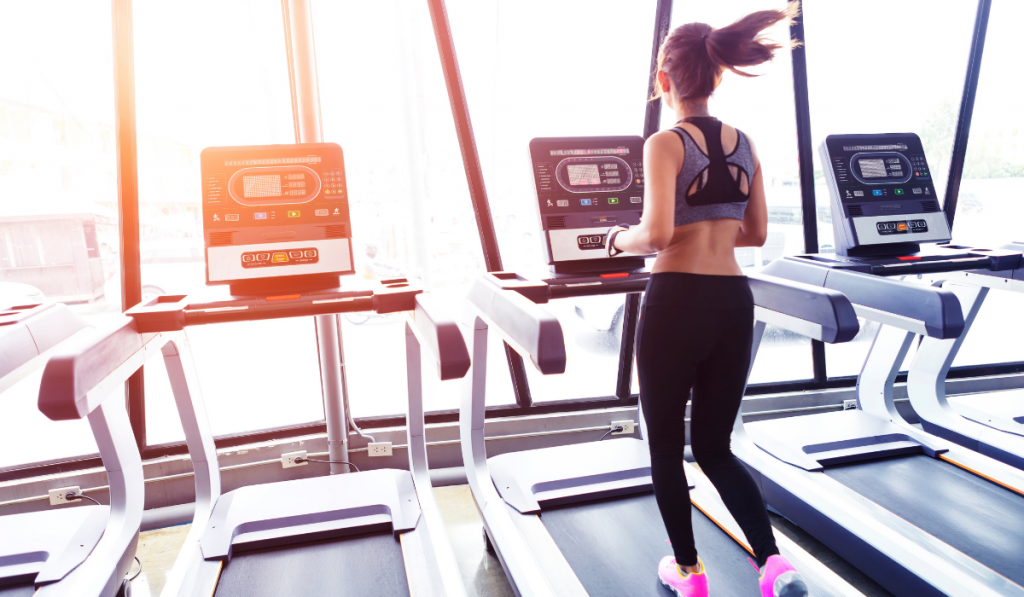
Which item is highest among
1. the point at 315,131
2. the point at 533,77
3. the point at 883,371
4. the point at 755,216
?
the point at 533,77

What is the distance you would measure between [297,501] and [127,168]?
63.6 inches

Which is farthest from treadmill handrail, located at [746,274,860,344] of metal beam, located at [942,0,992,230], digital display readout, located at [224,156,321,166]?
metal beam, located at [942,0,992,230]

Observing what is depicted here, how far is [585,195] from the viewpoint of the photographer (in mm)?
2229

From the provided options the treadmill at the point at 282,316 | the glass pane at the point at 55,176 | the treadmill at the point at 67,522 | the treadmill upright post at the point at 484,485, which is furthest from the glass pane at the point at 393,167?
the treadmill at the point at 67,522

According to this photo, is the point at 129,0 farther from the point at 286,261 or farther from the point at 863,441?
the point at 863,441

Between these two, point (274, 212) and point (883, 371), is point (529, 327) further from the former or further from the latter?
point (883, 371)

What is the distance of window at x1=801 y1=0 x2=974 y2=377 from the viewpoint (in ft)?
10.2

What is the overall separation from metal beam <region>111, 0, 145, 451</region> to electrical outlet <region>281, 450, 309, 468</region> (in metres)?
0.65

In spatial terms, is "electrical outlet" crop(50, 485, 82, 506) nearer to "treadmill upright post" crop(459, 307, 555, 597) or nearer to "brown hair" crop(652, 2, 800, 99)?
"treadmill upright post" crop(459, 307, 555, 597)

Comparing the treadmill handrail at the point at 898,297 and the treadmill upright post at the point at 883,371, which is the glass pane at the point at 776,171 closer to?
the treadmill upright post at the point at 883,371

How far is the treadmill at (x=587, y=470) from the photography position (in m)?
1.71

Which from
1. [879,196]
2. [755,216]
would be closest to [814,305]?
[755,216]

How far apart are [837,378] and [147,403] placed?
3.96 metres

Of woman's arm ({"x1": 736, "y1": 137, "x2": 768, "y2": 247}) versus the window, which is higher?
the window
